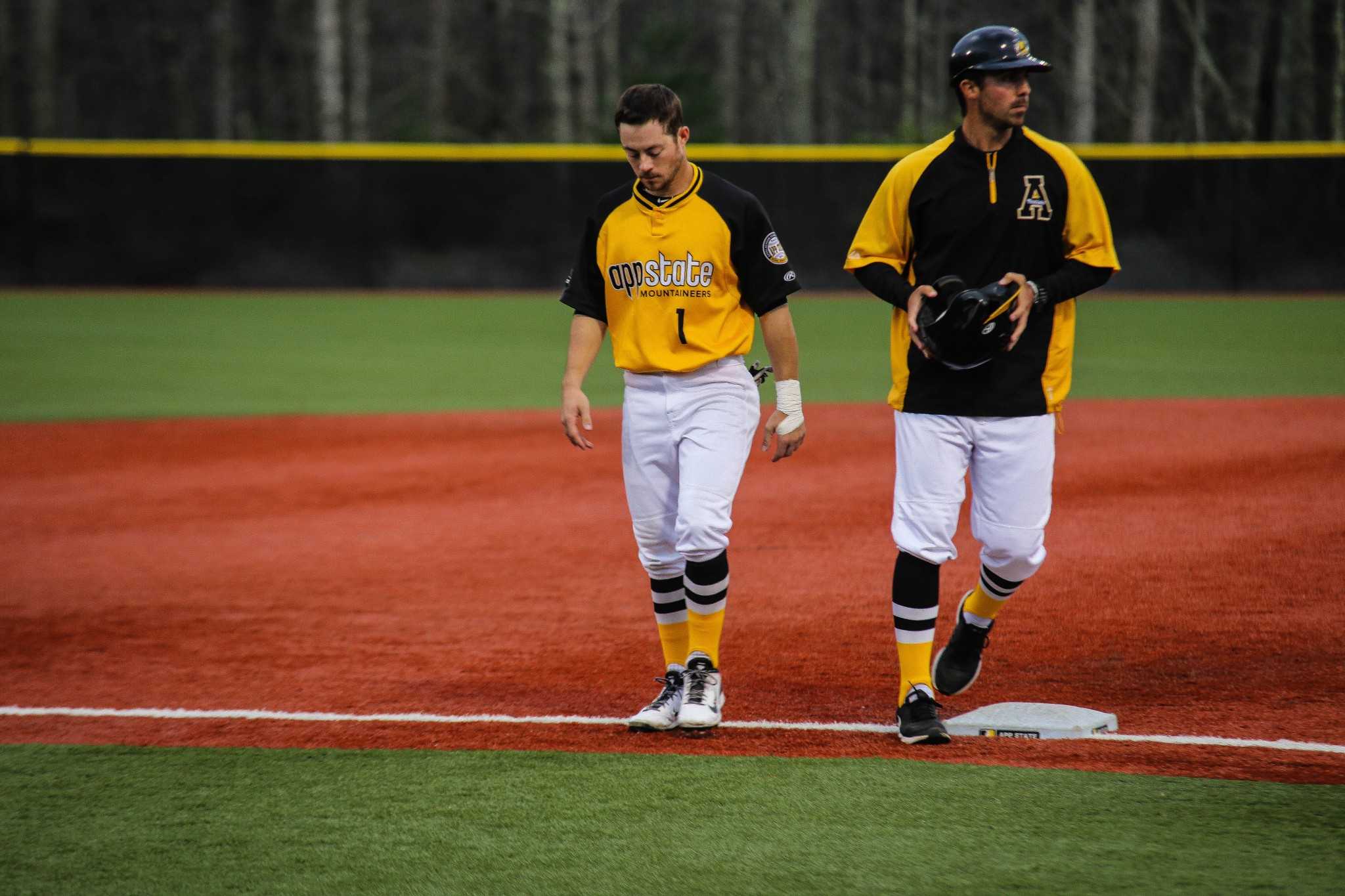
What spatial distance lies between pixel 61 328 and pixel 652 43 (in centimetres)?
2216

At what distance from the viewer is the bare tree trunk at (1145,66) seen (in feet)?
106

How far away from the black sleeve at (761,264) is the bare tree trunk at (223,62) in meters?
49.8

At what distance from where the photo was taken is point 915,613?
4551 mm

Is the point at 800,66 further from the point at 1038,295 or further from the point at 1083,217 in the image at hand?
the point at 1038,295

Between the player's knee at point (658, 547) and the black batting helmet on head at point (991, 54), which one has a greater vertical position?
the black batting helmet on head at point (991, 54)

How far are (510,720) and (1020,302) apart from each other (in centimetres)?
212

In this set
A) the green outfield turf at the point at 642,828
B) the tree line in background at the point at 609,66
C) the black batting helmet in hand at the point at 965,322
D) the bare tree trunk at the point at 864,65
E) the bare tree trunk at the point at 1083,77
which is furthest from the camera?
the bare tree trunk at the point at 864,65

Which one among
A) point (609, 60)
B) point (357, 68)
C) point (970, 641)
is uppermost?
point (609, 60)

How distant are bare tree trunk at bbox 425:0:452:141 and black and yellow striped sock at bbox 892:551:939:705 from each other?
143ft

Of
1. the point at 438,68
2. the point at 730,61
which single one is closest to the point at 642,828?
the point at 438,68

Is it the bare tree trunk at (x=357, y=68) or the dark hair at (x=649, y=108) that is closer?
the dark hair at (x=649, y=108)

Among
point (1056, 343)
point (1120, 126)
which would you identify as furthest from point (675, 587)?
point (1120, 126)

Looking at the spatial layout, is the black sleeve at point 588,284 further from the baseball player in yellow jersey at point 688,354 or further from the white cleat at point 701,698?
the white cleat at point 701,698

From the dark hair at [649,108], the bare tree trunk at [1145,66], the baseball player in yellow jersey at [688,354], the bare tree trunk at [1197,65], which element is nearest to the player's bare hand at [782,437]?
the baseball player in yellow jersey at [688,354]
